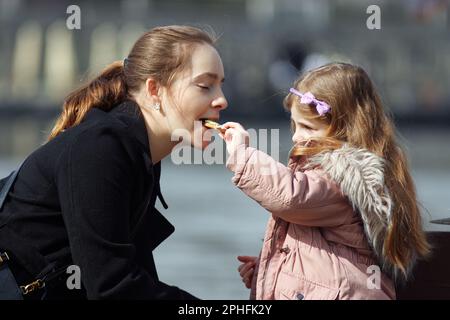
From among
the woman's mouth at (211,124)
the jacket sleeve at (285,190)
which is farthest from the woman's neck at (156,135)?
the jacket sleeve at (285,190)

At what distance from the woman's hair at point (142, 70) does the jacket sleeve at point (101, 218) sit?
0.27 metres

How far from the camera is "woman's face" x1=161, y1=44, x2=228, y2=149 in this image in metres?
3.32

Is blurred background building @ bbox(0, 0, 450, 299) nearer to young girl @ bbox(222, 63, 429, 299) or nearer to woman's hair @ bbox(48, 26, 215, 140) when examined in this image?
woman's hair @ bbox(48, 26, 215, 140)

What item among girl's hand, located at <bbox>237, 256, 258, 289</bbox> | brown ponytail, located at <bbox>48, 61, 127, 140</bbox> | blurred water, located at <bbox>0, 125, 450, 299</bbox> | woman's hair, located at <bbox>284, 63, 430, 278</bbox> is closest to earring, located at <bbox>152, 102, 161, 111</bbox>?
brown ponytail, located at <bbox>48, 61, 127, 140</bbox>

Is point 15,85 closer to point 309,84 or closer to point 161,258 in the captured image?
point 161,258

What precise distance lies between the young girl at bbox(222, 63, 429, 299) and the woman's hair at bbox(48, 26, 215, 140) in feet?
0.85

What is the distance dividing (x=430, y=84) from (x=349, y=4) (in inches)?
247

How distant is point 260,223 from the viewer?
33.5ft

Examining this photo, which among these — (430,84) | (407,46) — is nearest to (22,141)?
(430,84)

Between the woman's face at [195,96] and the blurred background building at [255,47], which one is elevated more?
the woman's face at [195,96]

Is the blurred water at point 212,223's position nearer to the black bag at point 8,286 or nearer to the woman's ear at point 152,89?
the woman's ear at point 152,89

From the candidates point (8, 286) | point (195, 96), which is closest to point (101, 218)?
point (8, 286)

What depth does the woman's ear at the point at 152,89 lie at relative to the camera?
132 inches

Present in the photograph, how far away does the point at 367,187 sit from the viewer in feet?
10.8
